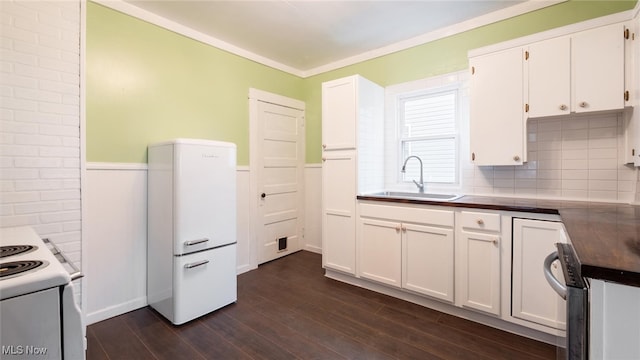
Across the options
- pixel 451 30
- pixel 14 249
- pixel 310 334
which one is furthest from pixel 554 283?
pixel 451 30

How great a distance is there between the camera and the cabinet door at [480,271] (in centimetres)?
205

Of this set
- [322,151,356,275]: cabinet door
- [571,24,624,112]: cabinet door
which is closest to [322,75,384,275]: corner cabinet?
[322,151,356,275]: cabinet door

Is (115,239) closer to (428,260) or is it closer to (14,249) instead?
(14,249)

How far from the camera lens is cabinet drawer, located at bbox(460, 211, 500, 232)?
6.68ft

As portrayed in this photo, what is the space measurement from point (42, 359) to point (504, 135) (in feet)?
9.73

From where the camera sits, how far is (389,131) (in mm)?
3256

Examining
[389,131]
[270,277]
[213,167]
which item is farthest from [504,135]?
[270,277]

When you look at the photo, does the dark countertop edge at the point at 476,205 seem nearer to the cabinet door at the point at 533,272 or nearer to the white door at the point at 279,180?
the cabinet door at the point at 533,272

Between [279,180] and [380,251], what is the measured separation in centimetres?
170

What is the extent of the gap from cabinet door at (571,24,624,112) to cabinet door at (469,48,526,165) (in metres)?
0.33

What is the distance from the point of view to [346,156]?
2908mm

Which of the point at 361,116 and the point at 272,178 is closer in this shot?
the point at 361,116

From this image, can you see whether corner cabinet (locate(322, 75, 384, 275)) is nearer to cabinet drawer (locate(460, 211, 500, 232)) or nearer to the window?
the window

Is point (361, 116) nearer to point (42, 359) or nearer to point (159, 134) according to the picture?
point (159, 134)
